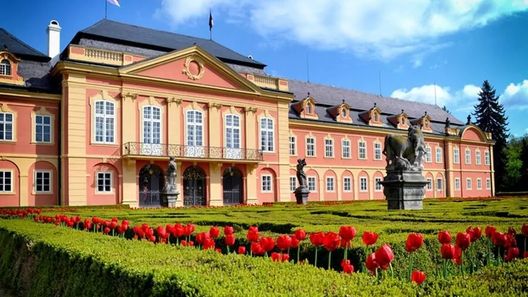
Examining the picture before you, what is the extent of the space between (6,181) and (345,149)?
74.3 feet

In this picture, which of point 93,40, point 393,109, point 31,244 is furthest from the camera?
point 393,109

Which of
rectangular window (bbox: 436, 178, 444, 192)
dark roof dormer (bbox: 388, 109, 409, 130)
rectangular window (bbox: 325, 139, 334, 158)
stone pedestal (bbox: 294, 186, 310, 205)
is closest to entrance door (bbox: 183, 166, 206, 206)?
stone pedestal (bbox: 294, 186, 310, 205)

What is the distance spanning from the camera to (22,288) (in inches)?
254

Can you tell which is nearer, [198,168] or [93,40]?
[93,40]

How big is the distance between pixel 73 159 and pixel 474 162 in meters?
36.4

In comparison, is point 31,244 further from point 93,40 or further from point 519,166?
point 519,166

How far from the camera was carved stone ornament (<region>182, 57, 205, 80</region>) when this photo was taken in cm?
2741

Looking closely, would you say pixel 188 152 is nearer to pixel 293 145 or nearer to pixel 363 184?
pixel 293 145

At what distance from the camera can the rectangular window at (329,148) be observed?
3519cm

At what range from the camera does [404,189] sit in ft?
40.7

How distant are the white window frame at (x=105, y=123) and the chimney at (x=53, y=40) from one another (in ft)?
25.7

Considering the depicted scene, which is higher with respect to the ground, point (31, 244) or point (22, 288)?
point (31, 244)

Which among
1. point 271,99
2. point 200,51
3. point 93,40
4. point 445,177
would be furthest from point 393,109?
point 93,40

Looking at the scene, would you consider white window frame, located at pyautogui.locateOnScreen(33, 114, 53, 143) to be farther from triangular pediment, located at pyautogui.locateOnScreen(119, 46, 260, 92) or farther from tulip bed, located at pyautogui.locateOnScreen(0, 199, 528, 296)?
tulip bed, located at pyautogui.locateOnScreen(0, 199, 528, 296)
